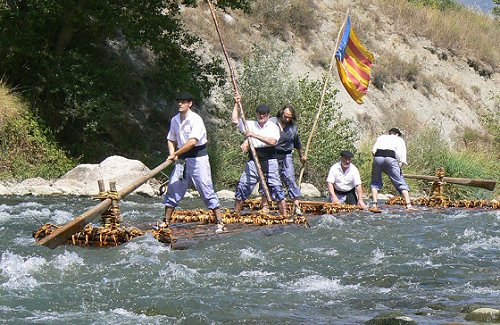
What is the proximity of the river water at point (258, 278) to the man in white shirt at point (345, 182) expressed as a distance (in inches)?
75.8

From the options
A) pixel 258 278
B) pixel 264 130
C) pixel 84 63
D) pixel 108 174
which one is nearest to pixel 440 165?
pixel 108 174

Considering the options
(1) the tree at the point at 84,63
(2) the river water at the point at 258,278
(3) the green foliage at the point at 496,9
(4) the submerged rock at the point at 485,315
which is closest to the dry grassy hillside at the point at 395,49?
(3) the green foliage at the point at 496,9

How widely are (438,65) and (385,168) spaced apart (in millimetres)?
23276

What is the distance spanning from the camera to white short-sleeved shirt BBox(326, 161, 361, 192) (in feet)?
42.2

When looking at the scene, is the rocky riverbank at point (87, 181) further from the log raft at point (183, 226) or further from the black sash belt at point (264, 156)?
the black sash belt at point (264, 156)

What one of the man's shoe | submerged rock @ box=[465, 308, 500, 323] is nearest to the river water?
submerged rock @ box=[465, 308, 500, 323]

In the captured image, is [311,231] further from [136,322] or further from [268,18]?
[268,18]

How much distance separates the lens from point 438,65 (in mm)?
35375

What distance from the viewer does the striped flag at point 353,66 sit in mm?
15945

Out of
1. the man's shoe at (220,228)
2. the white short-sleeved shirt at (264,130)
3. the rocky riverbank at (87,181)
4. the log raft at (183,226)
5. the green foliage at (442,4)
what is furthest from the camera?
the green foliage at (442,4)

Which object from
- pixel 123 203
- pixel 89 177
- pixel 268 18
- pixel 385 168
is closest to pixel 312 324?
pixel 385 168

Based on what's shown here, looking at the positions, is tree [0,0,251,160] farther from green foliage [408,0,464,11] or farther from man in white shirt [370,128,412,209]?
green foliage [408,0,464,11]

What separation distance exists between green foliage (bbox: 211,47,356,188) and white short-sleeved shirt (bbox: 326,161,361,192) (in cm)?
599

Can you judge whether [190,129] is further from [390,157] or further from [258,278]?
[390,157]
